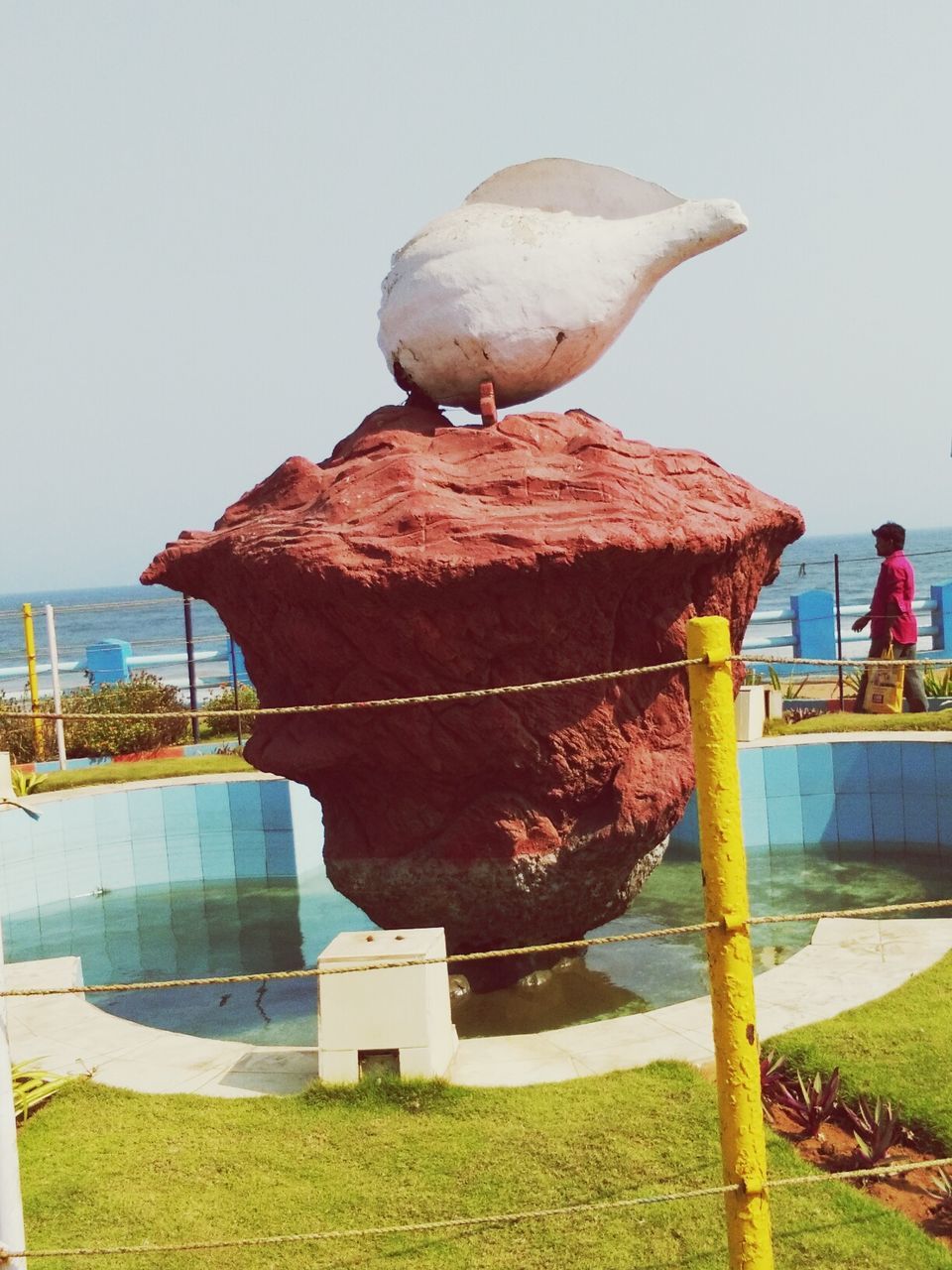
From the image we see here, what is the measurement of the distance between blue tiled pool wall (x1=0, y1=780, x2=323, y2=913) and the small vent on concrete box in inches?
188

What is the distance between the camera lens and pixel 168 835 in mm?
8992

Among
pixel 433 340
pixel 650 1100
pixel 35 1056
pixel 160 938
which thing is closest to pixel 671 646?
pixel 433 340

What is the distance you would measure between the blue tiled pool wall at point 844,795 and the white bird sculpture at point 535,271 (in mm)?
4407

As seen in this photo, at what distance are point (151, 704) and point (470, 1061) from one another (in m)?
9.29

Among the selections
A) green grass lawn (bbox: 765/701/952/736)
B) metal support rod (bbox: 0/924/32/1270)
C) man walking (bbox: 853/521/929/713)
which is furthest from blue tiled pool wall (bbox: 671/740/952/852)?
metal support rod (bbox: 0/924/32/1270)

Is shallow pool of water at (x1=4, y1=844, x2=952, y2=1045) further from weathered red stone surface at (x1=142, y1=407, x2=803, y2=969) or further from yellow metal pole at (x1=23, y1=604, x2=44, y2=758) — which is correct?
yellow metal pole at (x1=23, y1=604, x2=44, y2=758)

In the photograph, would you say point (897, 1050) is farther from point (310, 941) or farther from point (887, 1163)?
point (310, 941)

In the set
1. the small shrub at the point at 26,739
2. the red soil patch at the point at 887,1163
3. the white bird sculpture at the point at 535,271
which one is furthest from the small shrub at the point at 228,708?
the red soil patch at the point at 887,1163

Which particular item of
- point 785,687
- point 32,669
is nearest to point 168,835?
point 32,669

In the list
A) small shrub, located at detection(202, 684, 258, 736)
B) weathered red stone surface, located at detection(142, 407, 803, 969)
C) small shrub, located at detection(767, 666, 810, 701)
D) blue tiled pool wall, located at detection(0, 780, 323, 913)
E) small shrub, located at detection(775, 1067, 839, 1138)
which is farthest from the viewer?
small shrub, located at detection(202, 684, 258, 736)

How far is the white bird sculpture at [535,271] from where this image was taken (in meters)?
4.96

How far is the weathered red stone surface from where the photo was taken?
178 inches

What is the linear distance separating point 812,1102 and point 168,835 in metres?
6.26

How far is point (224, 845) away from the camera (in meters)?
8.96
